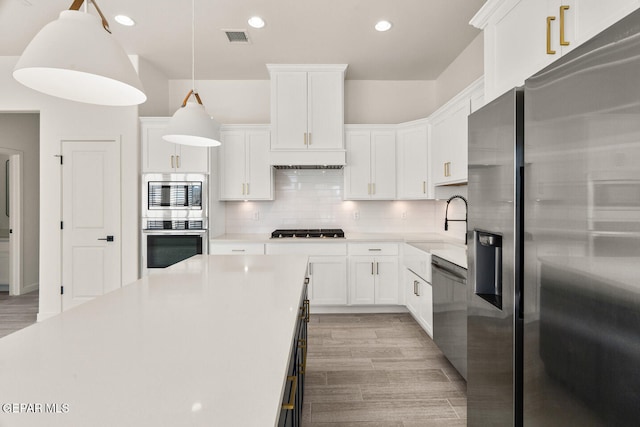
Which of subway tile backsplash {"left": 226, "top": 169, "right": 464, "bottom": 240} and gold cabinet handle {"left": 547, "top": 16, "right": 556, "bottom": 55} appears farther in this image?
subway tile backsplash {"left": 226, "top": 169, "right": 464, "bottom": 240}

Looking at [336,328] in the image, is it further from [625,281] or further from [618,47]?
[618,47]

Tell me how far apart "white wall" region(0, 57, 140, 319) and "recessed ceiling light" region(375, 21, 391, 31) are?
2.76 meters

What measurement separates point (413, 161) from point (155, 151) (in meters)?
3.01

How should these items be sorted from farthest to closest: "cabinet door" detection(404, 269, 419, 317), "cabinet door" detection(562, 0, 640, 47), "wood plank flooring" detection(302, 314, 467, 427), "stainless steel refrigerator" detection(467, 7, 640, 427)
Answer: "cabinet door" detection(404, 269, 419, 317), "wood plank flooring" detection(302, 314, 467, 427), "cabinet door" detection(562, 0, 640, 47), "stainless steel refrigerator" detection(467, 7, 640, 427)

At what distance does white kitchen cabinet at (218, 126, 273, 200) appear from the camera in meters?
3.97

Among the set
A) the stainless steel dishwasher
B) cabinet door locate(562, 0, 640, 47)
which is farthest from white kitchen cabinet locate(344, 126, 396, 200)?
cabinet door locate(562, 0, 640, 47)

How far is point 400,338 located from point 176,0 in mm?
3637

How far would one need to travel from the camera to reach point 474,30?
3.10 meters

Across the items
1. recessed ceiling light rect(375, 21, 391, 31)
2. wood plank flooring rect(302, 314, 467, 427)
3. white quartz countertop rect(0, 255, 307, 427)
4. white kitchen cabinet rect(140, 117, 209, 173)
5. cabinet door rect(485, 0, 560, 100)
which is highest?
recessed ceiling light rect(375, 21, 391, 31)

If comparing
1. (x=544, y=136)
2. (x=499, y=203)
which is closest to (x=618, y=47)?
(x=544, y=136)

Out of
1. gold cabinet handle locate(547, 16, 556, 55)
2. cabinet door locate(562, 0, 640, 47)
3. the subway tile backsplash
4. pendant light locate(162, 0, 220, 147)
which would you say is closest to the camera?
cabinet door locate(562, 0, 640, 47)

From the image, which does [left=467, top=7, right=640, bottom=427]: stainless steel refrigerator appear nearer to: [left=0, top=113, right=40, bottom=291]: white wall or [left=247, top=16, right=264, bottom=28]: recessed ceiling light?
[left=247, top=16, right=264, bottom=28]: recessed ceiling light

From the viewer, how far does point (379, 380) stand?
8.00ft

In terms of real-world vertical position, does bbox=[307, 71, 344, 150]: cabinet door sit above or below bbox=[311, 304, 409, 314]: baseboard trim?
above
